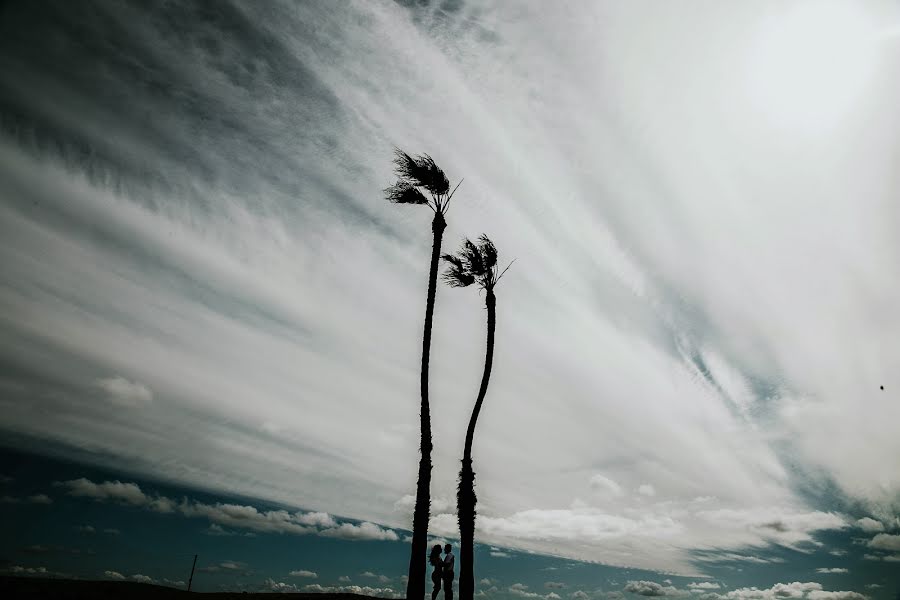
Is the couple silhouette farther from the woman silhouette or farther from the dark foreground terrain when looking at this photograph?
the dark foreground terrain

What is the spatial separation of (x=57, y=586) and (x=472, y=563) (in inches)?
498

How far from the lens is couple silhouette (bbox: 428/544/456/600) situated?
17594 mm

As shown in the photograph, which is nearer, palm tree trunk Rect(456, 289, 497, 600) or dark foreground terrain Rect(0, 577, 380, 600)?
dark foreground terrain Rect(0, 577, 380, 600)

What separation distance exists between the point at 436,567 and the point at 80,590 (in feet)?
34.6

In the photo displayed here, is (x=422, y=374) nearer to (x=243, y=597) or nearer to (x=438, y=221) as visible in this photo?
(x=438, y=221)

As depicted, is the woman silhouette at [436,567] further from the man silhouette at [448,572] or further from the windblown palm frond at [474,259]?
the windblown palm frond at [474,259]

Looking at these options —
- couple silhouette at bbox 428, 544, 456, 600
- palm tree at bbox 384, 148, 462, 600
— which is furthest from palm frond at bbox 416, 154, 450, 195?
couple silhouette at bbox 428, 544, 456, 600

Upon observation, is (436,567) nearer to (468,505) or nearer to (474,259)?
(468,505)

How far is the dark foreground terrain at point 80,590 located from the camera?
1289cm

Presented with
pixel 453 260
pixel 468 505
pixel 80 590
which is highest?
pixel 453 260

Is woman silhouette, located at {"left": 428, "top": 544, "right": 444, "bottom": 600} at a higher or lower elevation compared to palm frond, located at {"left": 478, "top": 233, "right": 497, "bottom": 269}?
lower

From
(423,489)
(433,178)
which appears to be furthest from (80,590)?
(433,178)

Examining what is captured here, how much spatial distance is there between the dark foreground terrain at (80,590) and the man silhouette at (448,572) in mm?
6872

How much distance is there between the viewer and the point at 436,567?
1786 centimetres
